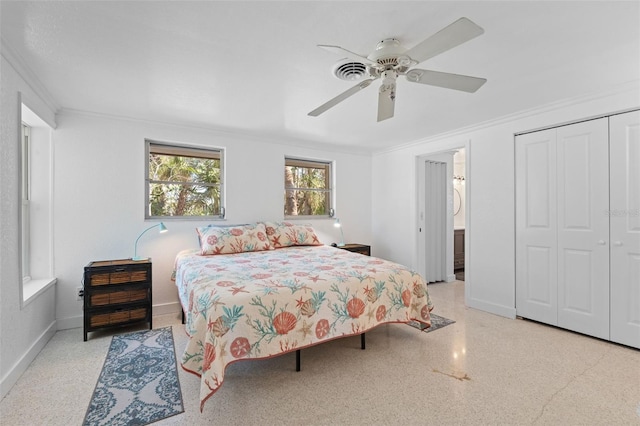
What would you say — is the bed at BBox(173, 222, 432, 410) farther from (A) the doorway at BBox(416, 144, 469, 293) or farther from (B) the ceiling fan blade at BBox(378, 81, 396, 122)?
(A) the doorway at BBox(416, 144, 469, 293)

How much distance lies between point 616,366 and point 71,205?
5055 mm

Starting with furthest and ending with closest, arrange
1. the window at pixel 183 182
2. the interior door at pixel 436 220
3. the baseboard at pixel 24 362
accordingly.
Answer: the interior door at pixel 436 220, the window at pixel 183 182, the baseboard at pixel 24 362

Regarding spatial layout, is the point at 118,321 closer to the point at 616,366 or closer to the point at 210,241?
the point at 210,241

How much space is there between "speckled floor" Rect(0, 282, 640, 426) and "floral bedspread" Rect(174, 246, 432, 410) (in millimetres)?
273

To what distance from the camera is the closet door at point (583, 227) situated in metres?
2.73

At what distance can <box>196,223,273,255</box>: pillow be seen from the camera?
131 inches

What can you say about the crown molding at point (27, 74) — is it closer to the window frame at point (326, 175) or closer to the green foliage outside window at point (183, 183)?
the green foliage outside window at point (183, 183)

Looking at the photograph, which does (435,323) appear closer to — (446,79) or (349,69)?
(446,79)

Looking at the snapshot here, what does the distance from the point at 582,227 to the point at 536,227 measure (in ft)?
1.25

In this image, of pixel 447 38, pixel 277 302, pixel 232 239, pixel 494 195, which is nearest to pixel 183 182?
pixel 232 239

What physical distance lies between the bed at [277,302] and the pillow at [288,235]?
54 cm

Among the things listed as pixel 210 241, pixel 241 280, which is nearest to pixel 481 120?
pixel 241 280

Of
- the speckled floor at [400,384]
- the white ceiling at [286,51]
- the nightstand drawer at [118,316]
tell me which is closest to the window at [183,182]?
the white ceiling at [286,51]

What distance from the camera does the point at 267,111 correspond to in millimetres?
3143
